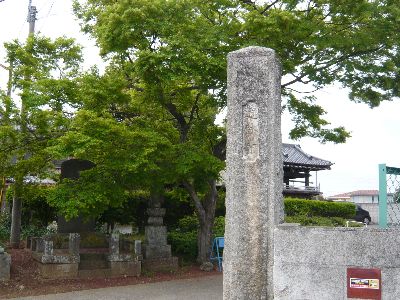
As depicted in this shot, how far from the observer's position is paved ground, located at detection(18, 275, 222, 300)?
9070 mm

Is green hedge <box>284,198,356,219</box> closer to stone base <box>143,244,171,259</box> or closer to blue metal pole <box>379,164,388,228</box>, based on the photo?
stone base <box>143,244,171,259</box>

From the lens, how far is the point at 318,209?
85.6 feet

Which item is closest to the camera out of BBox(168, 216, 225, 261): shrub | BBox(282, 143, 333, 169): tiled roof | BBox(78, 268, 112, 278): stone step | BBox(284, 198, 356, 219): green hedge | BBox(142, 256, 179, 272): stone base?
BBox(78, 268, 112, 278): stone step

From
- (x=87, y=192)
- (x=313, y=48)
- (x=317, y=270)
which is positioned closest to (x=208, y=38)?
(x=313, y=48)

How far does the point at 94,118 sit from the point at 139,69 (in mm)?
1459

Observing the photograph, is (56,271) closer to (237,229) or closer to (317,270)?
(237,229)

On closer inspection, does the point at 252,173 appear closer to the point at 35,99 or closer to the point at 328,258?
the point at 328,258

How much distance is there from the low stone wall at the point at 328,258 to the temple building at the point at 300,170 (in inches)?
1110

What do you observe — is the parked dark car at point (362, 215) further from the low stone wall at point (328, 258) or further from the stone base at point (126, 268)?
the low stone wall at point (328, 258)

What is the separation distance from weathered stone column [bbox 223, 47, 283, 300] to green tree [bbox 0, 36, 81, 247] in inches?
224

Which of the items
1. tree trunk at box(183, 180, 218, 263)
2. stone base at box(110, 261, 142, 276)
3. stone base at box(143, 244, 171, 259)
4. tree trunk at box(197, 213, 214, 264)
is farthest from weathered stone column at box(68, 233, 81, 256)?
tree trunk at box(197, 213, 214, 264)

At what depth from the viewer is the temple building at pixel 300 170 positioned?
108 feet

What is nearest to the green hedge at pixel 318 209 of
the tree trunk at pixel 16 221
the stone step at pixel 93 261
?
the tree trunk at pixel 16 221

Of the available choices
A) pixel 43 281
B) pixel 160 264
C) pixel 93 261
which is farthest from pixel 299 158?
pixel 43 281
